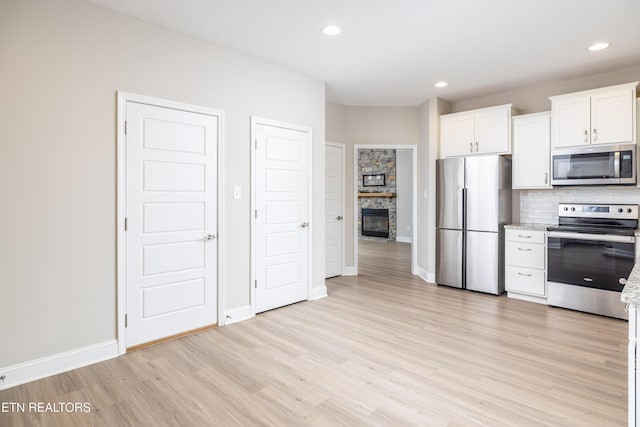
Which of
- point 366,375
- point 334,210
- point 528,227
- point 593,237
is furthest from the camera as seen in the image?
point 334,210

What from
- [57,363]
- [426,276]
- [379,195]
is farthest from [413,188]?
[57,363]

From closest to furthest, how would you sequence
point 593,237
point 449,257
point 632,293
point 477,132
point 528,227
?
point 632,293, point 593,237, point 528,227, point 477,132, point 449,257

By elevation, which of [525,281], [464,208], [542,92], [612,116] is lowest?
[525,281]

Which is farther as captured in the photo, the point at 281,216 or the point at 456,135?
the point at 456,135

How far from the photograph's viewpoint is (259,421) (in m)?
1.98

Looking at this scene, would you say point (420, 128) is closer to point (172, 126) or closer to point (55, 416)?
point (172, 126)

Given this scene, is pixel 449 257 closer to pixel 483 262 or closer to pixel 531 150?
pixel 483 262

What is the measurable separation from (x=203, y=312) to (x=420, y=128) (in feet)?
13.8

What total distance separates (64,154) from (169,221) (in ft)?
2.97

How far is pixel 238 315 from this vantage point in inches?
142

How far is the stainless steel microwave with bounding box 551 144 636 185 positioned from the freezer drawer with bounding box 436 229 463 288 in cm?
136

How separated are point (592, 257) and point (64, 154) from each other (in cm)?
496

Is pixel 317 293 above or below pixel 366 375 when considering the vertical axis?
above

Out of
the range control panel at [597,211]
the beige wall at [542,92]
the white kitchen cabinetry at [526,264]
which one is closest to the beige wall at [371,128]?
the beige wall at [542,92]
